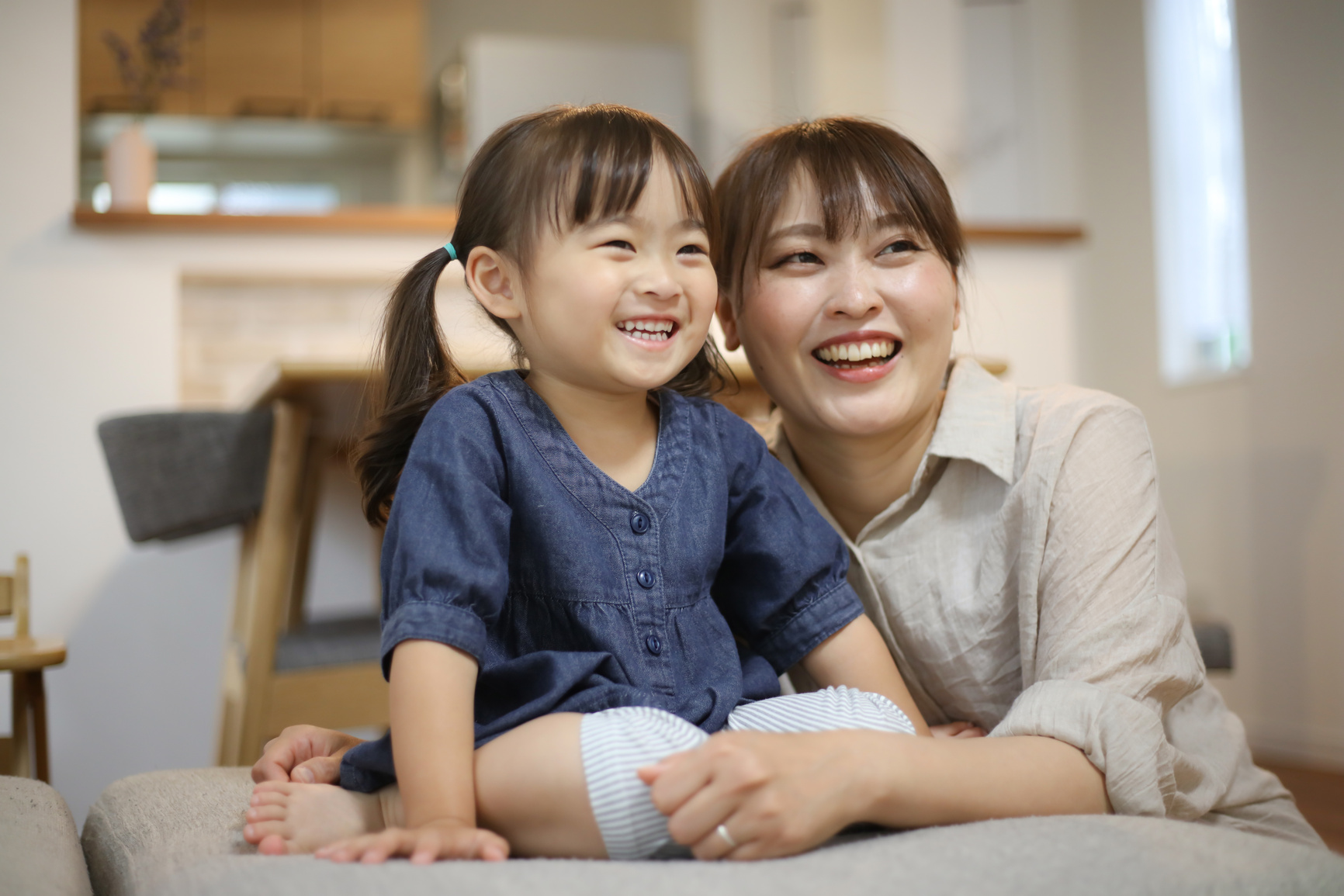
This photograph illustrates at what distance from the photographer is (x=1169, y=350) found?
3.48 m

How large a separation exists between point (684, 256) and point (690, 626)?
0.28 m

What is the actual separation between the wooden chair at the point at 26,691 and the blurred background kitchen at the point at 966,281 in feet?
1.61

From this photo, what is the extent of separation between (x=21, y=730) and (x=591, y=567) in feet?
3.29

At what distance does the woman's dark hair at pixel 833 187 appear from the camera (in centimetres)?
98

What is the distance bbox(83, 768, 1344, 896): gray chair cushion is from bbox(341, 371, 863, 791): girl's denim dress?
17 cm

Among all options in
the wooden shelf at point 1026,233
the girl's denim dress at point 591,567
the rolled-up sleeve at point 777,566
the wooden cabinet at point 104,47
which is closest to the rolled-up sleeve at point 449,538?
the girl's denim dress at point 591,567

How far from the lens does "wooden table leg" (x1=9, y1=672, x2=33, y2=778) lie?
1364 mm

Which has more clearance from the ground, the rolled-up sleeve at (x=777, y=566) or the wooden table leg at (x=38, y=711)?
the rolled-up sleeve at (x=777, y=566)

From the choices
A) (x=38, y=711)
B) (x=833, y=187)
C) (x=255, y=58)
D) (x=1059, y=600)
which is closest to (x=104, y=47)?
(x=255, y=58)

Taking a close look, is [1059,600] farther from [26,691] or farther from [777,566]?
[26,691]

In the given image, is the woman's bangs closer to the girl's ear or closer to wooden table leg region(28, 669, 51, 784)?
the girl's ear

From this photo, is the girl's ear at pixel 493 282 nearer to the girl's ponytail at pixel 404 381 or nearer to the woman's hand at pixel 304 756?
the girl's ponytail at pixel 404 381

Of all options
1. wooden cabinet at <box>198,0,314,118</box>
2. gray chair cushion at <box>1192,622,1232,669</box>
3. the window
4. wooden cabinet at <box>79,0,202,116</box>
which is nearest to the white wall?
the window

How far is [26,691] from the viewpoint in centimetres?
140
